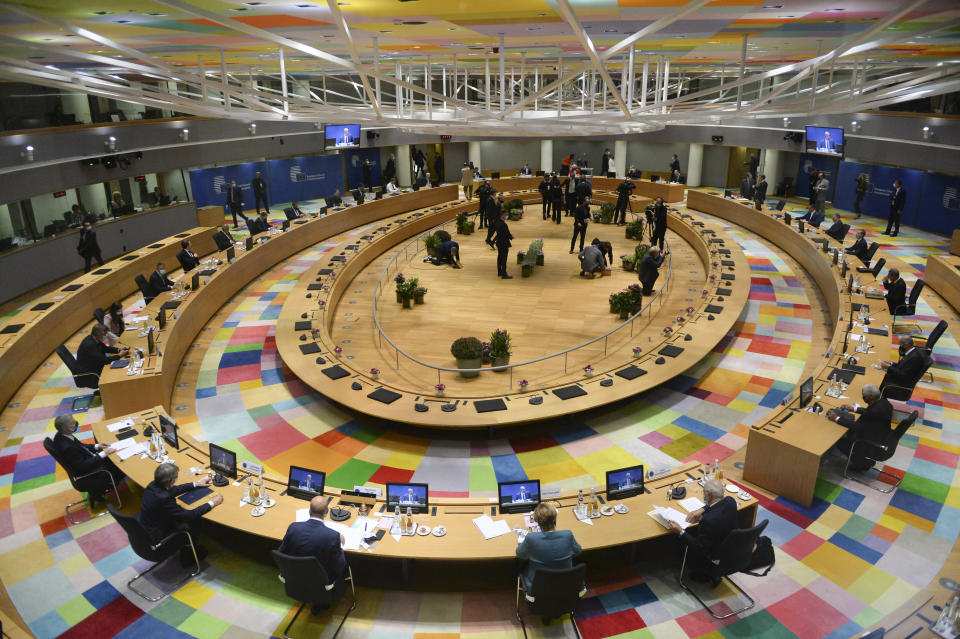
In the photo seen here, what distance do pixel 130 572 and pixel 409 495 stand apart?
134 inches

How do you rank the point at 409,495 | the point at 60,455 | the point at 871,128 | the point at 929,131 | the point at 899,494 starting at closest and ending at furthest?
the point at 409,495, the point at 60,455, the point at 899,494, the point at 929,131, the point at 871,128

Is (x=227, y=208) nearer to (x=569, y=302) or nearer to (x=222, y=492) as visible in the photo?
(x=569, y=302)

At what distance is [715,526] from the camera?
21.2ft

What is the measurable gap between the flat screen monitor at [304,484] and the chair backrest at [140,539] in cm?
137

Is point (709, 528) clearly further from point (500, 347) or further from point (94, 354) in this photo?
point (94, 354)

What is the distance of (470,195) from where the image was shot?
28.1 metres

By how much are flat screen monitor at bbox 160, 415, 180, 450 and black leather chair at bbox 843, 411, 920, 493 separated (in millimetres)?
9307

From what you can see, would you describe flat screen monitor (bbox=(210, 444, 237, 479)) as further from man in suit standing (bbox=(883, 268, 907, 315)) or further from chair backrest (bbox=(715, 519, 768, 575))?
man in suit standing (bbox=(883, 268, 907, 315))

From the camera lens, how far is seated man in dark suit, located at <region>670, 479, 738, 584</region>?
6.46 metres

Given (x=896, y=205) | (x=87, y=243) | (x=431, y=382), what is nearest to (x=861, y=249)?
(x=896, y=205)

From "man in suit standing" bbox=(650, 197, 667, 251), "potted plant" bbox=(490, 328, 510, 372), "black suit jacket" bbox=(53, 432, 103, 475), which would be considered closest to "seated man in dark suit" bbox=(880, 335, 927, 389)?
"potted plant" bbox=(490, 328, 510, 372)

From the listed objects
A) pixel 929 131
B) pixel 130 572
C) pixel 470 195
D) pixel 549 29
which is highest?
pixel 549 29

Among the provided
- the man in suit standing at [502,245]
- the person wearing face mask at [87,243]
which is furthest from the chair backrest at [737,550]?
the person wearing face mask at [87,243]

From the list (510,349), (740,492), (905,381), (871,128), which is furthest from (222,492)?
(871,128)
